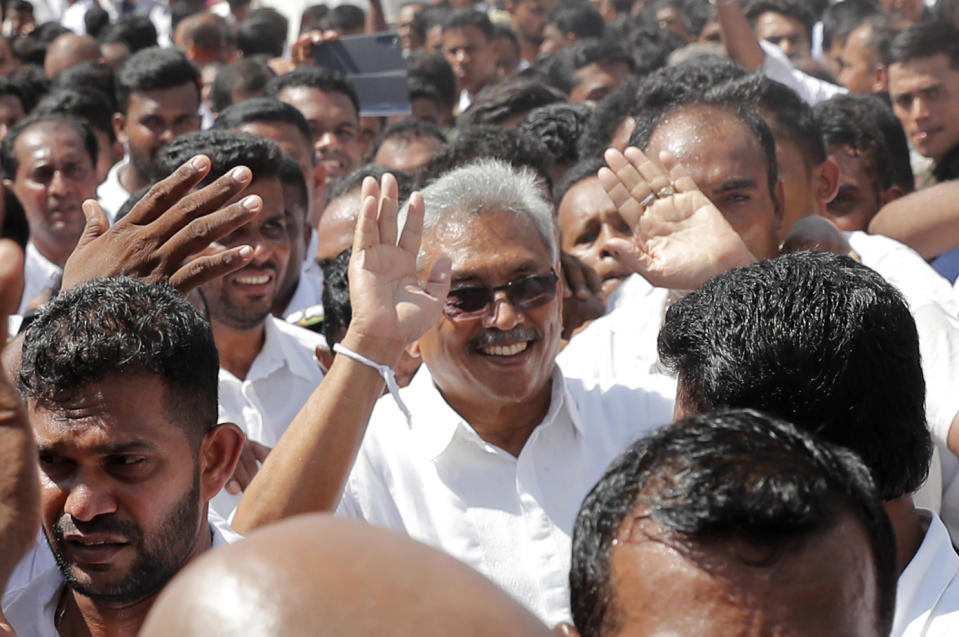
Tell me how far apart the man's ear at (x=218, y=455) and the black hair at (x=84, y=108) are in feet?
19.2

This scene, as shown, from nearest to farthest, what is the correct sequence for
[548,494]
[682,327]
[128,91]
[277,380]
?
[682,327]
[548,494]
[277,380]
[128,91]

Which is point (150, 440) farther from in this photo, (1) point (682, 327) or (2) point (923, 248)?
(2) point (923, 248)

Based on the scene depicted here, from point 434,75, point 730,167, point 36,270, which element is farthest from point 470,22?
point 730,167

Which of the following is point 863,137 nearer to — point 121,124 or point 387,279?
point 387,279

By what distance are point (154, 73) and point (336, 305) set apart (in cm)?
396

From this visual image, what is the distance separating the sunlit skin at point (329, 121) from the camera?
716 cm

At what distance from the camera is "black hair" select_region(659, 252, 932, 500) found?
6.84 feet

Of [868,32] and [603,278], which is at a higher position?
[603,278]

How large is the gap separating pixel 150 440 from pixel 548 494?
39.5 inches

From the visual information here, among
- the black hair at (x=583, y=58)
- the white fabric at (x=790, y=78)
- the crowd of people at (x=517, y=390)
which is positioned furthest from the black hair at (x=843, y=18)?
the crowd of people at (x=517, y=390)

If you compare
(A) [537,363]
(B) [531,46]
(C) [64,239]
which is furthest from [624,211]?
(B) [531,46]

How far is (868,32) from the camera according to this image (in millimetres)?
8781

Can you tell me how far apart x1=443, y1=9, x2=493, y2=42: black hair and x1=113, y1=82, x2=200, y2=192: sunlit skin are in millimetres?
4168

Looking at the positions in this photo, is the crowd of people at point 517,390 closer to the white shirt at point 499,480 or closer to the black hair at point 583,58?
the white shirt at point 499,480
